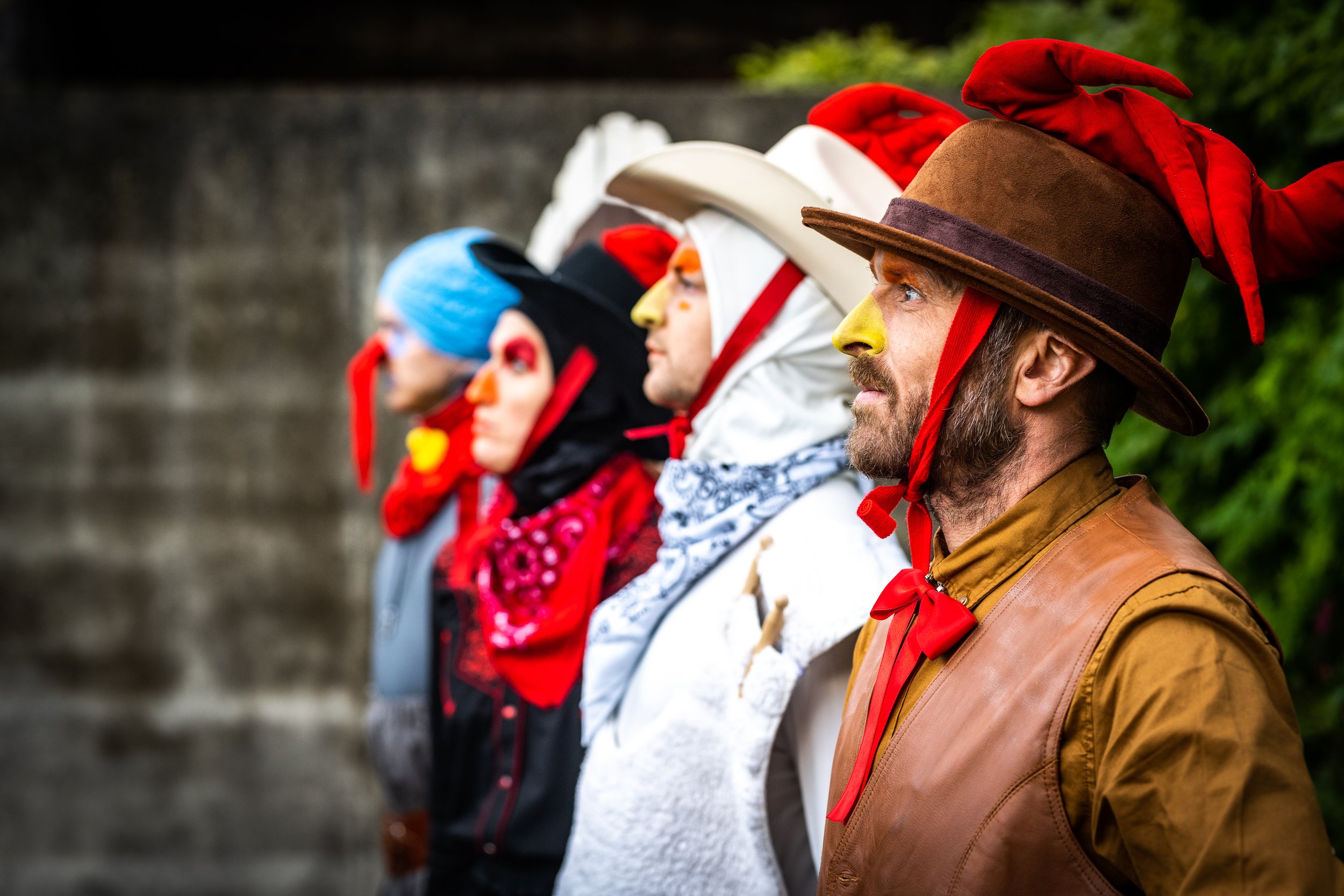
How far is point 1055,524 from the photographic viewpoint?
1159 millimetres

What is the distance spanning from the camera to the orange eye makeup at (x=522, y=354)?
2.43m

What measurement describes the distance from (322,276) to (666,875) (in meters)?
3.15

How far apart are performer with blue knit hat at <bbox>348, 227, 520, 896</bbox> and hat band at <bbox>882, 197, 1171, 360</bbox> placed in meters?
1.79

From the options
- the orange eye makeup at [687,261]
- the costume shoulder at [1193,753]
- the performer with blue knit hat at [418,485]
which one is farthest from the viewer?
the performer with blue knit hat at [418,485]

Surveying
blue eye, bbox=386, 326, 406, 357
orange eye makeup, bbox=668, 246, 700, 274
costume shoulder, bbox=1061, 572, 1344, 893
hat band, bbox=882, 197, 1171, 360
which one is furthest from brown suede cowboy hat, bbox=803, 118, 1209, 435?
blue eye, bbox=386, 326, 406, 357

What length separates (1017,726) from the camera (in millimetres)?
1035

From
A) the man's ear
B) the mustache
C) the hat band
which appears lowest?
the mustache

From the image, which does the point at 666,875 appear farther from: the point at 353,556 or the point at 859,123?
the point at 353,556

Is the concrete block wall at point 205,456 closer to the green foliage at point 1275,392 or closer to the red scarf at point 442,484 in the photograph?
the red scarf at point 442,484

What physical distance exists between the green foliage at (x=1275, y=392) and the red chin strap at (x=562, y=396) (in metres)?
1.43

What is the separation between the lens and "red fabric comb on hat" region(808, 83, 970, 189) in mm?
1775

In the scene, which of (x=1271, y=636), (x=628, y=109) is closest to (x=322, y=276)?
(x=628, y=109)

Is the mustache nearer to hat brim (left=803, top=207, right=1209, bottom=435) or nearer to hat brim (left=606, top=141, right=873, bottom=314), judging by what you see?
hat brim (left=803, top=207, right=1209, bottom=435)

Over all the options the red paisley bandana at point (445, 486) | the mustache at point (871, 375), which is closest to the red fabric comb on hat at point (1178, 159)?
the mustache at point (871, 375)
